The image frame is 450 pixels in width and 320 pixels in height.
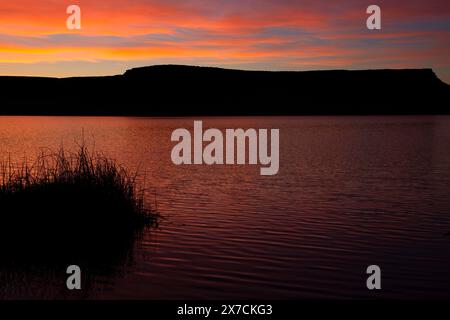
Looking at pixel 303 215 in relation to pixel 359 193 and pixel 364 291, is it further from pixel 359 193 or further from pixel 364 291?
pixel 364 291

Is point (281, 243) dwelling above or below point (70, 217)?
below

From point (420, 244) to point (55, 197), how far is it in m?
10.5

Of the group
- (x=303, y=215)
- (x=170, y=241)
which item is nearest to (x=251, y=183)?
(x=303, y=215)

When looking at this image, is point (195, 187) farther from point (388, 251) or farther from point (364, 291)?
point (364, 291)

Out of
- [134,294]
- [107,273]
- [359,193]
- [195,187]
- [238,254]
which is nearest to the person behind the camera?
[134,294]

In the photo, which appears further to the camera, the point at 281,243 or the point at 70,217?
the point at 70,217

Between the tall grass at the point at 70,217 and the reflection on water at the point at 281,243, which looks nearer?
the reflection on water at the point at 281,243

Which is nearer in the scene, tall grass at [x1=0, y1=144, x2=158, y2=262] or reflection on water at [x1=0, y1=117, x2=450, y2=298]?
reflection on water at [x1=0, y1=117, x2=450, y2=298]

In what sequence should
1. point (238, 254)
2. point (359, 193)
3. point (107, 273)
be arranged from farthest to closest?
point (359, 193), point (238, 254), point (107, 273)

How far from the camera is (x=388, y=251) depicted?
652 inches
